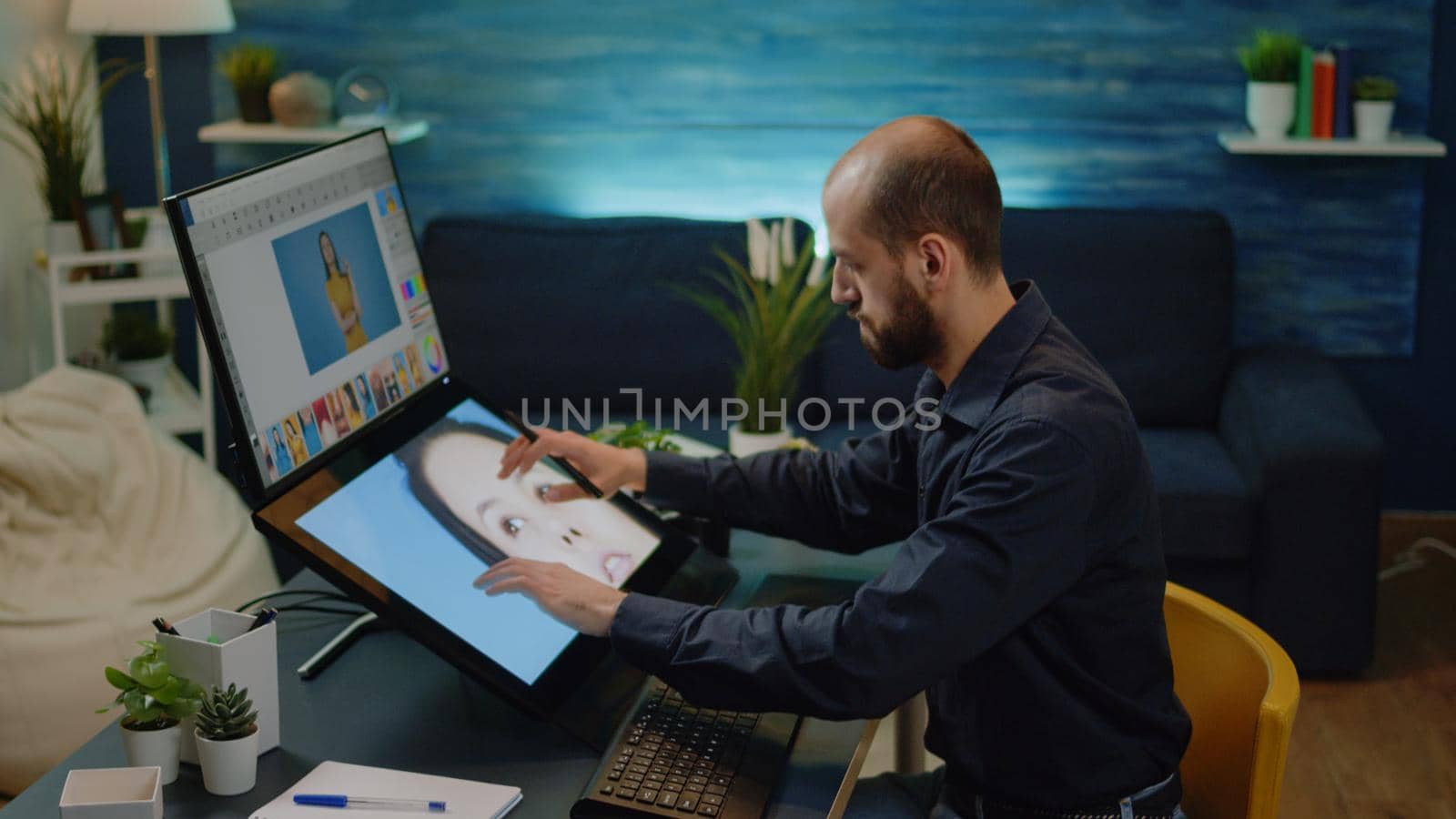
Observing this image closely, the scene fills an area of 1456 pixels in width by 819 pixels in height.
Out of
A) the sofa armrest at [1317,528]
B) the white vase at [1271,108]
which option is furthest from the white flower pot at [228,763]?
the white vase at [1271,108]

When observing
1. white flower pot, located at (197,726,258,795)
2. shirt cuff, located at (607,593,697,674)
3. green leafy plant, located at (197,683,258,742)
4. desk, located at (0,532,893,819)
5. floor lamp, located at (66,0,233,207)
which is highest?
floor lamp, located at (66,0,233,207)

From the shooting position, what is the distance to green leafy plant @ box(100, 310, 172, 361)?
375cm

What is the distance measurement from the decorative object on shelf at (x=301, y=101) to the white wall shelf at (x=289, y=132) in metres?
A: 0.02

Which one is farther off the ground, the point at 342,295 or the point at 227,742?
the point at 342,295

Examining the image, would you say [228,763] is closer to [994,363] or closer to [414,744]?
[414,744]

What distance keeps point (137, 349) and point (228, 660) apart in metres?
2.68

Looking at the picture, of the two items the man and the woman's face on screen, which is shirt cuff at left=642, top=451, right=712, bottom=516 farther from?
the man

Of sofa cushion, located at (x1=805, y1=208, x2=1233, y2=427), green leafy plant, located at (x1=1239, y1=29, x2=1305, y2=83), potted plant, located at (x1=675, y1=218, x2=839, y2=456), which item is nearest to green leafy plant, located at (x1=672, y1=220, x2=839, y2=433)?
potted plant, located at (x1=675, y1=218, x2=839, y2=456)

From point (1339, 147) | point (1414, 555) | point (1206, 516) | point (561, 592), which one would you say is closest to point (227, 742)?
point (561, 592)

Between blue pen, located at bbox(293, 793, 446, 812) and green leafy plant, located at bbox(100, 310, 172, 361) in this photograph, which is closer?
blue pen, located at bbox(293, 793, 446, 812)

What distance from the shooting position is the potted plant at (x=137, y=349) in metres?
3.74

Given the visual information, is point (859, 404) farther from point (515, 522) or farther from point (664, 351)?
point (515, 522)

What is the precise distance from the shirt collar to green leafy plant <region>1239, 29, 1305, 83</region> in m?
2.35

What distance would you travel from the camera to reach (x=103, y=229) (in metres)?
3.60
